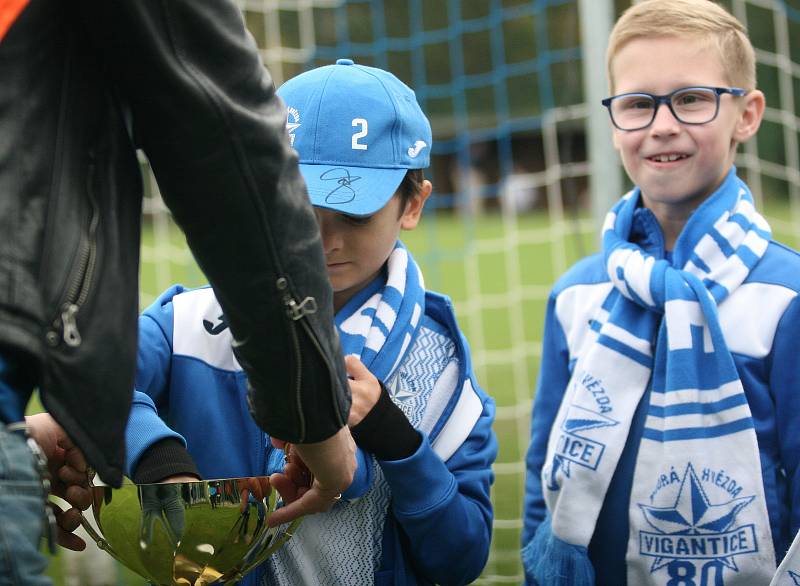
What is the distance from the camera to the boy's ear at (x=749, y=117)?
2238 millimetres

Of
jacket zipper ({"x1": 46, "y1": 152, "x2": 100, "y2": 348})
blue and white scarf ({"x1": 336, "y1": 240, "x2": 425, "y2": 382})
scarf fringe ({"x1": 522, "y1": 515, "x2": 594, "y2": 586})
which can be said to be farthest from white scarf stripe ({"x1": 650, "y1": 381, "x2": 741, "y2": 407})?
jacket zipper ({"x1": 46, "y1": 152, "x2": 100, "y2": 348})

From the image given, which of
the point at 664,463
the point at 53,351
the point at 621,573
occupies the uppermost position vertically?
the point at 53,351

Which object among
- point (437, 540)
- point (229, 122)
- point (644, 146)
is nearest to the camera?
point (229, 122)

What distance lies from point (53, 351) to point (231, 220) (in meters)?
0.22

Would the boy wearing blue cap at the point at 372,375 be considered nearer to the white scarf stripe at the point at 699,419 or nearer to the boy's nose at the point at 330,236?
the boy's nose at the point at 330,236

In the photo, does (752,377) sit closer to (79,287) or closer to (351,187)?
(351,187)

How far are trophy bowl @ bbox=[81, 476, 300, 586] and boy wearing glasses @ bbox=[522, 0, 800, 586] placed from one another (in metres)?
0.86

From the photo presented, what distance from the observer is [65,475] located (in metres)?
1.46

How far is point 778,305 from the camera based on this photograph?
2.02 metres

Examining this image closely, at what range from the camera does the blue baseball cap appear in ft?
5.90

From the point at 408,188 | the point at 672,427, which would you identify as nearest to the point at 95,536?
the point at 408,188

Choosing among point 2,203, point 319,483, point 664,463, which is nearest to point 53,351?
point 2,203

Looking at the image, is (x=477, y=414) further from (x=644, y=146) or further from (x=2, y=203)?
(x=2, y=203)

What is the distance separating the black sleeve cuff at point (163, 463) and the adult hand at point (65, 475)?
0.38 feet
